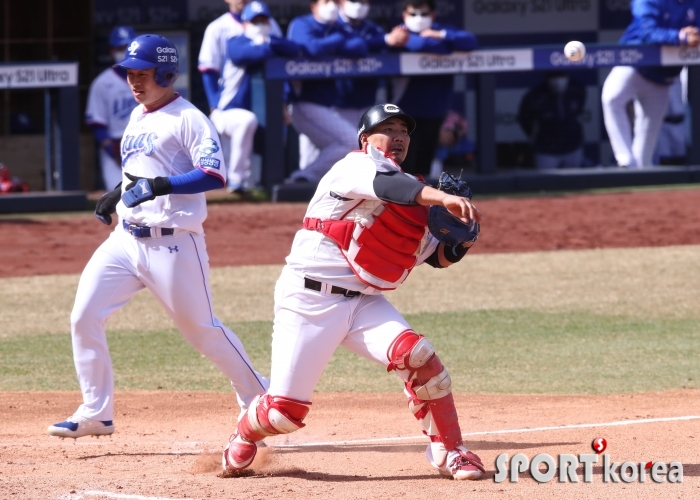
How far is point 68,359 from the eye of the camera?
7.62 m

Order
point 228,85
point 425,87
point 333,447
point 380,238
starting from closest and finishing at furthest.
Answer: point 380,238 → point 333,447 → point 228,85 → point 425,87

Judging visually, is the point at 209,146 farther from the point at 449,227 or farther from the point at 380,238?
the point at 449,227

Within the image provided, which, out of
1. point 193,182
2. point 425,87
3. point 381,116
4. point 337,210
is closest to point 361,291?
point 337,210

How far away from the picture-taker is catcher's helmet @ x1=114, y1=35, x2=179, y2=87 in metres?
5.18

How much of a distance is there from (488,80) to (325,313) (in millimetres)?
9995

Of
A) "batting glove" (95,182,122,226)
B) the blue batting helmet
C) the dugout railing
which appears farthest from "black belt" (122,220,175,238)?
the blue batting helmet

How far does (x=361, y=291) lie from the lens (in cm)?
457

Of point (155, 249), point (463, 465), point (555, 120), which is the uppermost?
point (555, 120)

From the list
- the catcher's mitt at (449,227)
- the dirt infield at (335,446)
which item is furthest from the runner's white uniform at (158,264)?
the catcher's mitt at (449,227)

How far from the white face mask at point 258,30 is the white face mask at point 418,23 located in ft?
5.66

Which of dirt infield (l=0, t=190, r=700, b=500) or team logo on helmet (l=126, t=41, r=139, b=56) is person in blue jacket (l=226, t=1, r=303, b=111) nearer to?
dirt infield (l=0, t=190, r=700, b=500)

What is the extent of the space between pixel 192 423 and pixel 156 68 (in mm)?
1841

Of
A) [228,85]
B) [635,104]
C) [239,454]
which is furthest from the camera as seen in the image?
[635,104]

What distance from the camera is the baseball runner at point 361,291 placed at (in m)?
4.48
